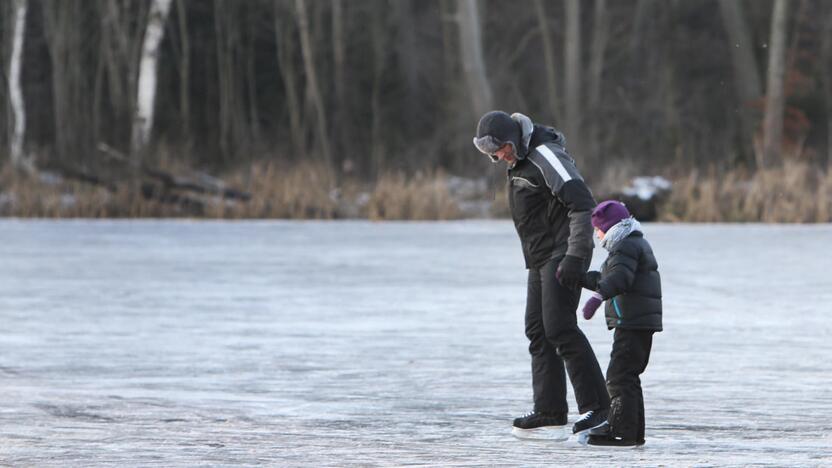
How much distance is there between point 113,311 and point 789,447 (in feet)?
25.6

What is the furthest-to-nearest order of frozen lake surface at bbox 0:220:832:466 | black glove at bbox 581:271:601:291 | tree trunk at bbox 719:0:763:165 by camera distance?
tree trunk at bbox 719:0:763:165 → frozen lake surface at bbox 0:220:832:466 → black glove at bbox 581:271:601:291

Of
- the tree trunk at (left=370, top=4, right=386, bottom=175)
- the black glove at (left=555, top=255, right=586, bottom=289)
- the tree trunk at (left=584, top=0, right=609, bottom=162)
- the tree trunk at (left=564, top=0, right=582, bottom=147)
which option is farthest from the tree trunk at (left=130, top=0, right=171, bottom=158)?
the black glove at (left=555, top=255, right=586, bottom=289)

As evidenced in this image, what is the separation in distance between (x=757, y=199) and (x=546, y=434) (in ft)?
63.6

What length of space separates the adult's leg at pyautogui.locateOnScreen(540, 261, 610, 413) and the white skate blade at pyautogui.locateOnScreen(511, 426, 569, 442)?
18 cm

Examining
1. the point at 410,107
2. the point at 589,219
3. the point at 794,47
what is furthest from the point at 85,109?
the point at 589,219

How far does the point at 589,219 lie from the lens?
24.8ft

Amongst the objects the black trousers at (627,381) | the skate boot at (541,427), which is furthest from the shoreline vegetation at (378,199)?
the black trousers at (627,381)

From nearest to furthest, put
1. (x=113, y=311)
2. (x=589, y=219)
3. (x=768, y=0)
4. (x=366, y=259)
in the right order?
1. (x=589, y=219)
2. (x=113, y=311)
3. (x=366, y=259)
4. (x=768, y=0)

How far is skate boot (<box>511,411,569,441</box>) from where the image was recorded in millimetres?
7984

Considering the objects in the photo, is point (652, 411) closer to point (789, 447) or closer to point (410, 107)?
point (789, 447)

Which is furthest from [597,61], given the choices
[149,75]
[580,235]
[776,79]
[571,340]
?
[580,235]

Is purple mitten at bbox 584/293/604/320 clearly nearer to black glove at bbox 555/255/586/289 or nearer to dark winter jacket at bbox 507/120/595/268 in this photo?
black glove at bbox 555/255/586/289

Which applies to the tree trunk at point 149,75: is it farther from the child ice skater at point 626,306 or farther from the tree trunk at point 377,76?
the child ice skater at point 626,306

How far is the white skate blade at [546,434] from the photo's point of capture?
7.97 meters
